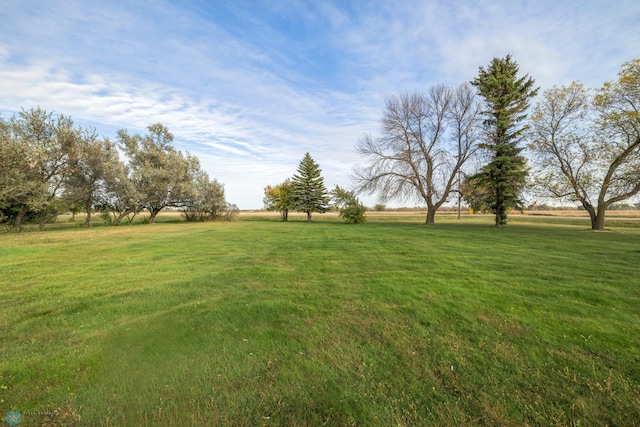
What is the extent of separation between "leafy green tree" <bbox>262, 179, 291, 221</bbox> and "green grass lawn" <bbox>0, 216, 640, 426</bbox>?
32.1 m

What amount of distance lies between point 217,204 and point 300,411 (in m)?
35.3

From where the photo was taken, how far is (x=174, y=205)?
102ft

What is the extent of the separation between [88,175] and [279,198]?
22.4 m

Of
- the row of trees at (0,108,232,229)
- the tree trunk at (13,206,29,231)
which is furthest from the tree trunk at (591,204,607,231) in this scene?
the tree trunk at (13,206,29,231)

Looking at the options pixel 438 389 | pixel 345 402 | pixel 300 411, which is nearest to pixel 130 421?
pixel 300 411

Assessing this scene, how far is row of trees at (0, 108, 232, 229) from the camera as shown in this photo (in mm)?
17094

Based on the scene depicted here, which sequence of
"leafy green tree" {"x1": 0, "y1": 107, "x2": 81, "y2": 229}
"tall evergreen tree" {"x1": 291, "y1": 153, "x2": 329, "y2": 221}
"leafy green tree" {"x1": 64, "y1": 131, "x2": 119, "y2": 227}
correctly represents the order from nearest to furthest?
"leafy green tree" {"x1": 0, "y1": 107, "x2": 81, "y2": 229}, "leafy green tree" {"x1": 64, "y1": 131, "x2": 119, "y2": 227}, "tall evergreen tree" {"x1": 291, "y1": 153, "x2": 329, "y2": 221}

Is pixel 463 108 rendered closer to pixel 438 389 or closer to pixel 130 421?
pixel 438 389

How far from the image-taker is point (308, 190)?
37000 millimetres

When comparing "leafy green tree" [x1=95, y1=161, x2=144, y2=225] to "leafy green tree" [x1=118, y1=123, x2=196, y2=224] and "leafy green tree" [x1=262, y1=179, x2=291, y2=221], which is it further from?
"leafy green tree" [x1=262, y1=179, x2=291, y2=221]

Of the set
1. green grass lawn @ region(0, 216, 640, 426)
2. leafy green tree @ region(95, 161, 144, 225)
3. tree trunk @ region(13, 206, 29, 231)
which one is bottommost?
green grass lawn @ region(0, 216, 640, 426)

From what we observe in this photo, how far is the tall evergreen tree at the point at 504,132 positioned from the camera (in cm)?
1989

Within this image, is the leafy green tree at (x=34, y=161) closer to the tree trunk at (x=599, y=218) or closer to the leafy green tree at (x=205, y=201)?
the leafy green tree at (x=205, y=201)

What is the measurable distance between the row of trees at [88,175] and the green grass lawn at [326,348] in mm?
16996
